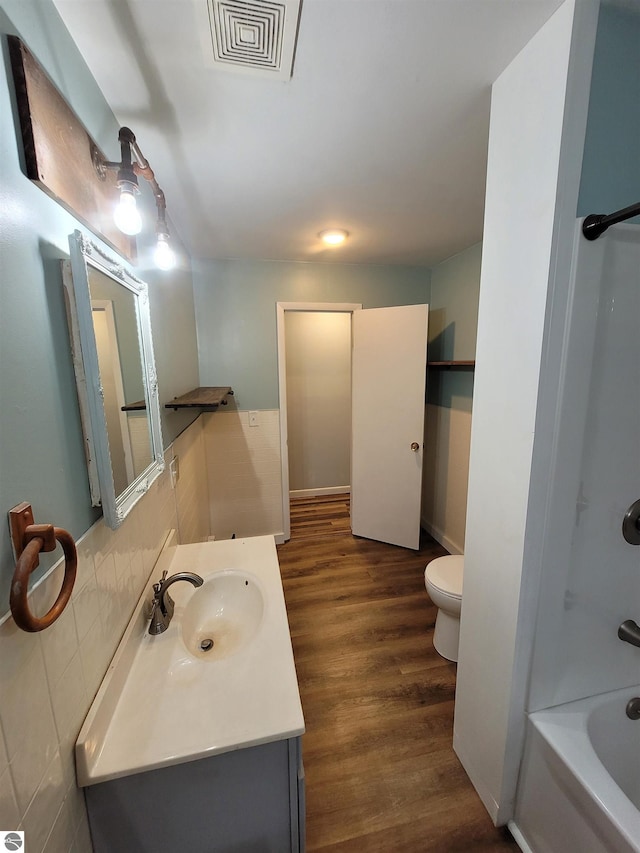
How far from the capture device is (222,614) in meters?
1.31

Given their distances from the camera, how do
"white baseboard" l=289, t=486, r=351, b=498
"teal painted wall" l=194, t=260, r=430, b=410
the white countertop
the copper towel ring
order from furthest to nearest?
"white baseboard" l=289, t=486, r=351, b=498, "teal painted wall" l=194, t=260, r=430, b=410, the white countertop, the copper towel ring

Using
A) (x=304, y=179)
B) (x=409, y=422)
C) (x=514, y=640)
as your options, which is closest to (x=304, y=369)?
(x=409, y=422)

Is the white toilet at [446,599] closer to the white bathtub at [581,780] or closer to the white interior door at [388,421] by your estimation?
the white bathtub at [581,780]

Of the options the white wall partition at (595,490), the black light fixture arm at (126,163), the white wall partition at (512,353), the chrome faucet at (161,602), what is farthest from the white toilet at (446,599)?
the black light fixture arm at (126,163)

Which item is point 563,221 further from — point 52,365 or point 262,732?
point 262,732

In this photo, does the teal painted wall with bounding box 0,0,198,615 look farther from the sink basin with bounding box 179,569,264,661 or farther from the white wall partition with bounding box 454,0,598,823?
the white wall partition with bounding box 454,0,598,823

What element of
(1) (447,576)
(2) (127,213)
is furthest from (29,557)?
(1) (447,576)

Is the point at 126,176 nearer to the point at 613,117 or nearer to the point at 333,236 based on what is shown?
the point at 613,117

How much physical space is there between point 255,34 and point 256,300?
1.78 meters

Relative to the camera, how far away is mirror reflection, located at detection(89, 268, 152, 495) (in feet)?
2.73

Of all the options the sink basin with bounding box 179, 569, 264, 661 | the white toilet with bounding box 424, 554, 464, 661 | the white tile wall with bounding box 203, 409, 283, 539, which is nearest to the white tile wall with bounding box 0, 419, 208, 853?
the sink basin with bounding box 179, 569, 264, 661

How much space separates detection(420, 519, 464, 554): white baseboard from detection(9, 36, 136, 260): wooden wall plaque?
280 cm

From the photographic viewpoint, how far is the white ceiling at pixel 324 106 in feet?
2.50
